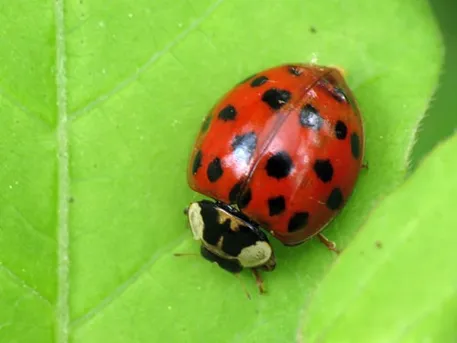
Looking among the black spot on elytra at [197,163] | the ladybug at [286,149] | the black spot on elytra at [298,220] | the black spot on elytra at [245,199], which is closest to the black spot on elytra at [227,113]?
the ladybug at [286,149]

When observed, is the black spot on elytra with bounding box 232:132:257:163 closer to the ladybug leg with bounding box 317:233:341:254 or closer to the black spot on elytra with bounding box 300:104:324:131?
the black spot on elytra with bounding box 300:104:324:131

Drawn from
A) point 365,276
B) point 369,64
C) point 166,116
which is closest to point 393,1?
point 369,64

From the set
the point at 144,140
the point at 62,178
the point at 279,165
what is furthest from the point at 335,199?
the point at 62,178

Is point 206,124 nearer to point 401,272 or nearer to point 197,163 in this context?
point 197,163

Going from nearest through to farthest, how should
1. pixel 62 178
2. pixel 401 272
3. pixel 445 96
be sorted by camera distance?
pixel 401 272, pixel 62 178, pixel 445 96

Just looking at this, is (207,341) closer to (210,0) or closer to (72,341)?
(72,341)

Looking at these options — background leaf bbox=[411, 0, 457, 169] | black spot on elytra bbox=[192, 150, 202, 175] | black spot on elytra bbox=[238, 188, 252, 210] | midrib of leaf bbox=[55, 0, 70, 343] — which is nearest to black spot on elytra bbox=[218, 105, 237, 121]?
black spot on elytra bbox=[192, 150, 202, 175]
